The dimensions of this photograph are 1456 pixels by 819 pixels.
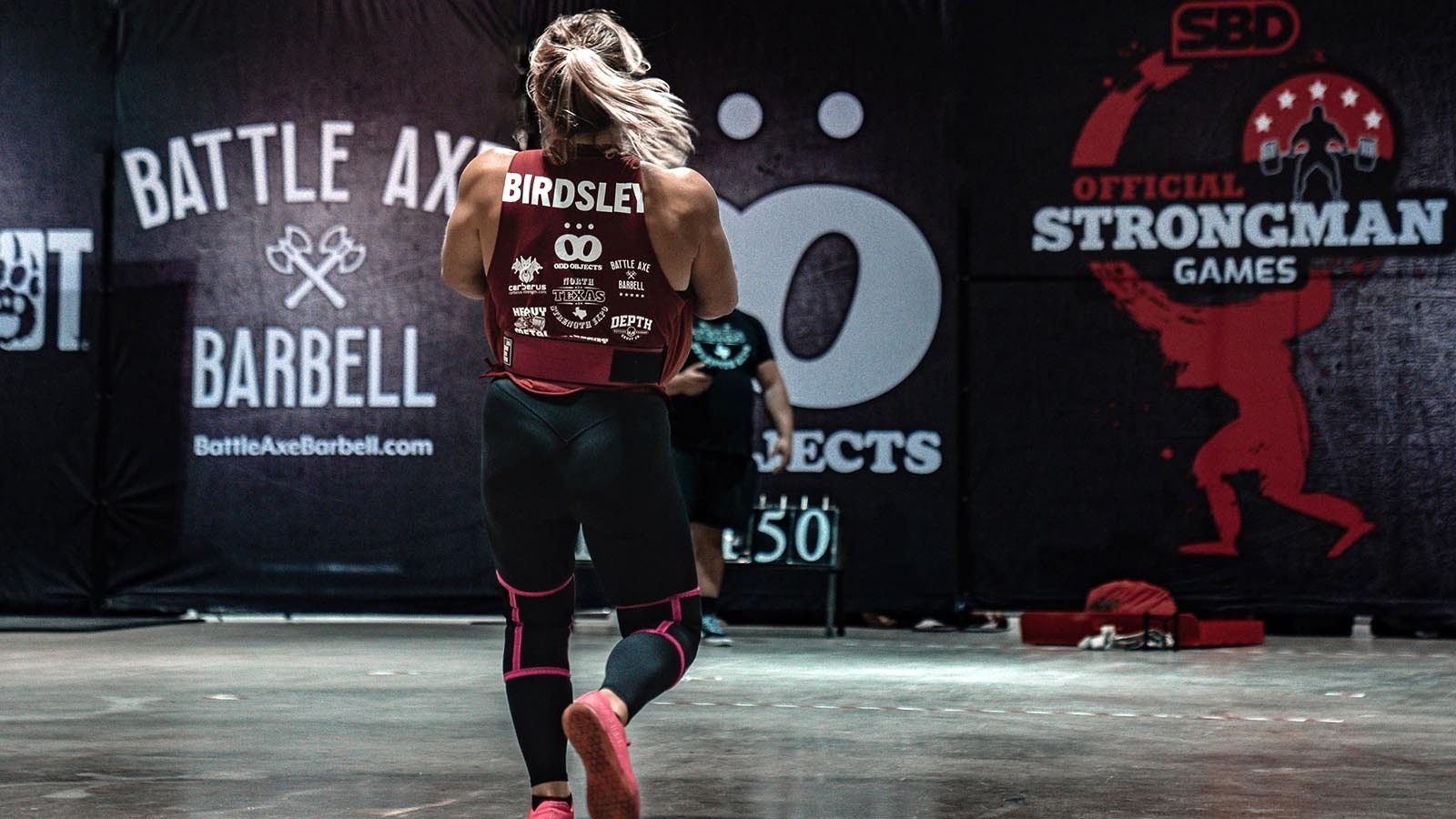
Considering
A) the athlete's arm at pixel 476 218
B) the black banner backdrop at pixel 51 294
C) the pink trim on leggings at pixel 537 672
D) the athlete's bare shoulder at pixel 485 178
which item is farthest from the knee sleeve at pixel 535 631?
the black banner backdrop at pixel 51 294

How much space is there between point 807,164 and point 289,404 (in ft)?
10.6

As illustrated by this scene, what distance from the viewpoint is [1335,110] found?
961 centimetres

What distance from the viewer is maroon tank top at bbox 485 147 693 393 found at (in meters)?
3.25

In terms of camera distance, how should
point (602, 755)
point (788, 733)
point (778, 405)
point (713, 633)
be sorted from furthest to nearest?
point (778, 405), point (713, 633), point (788, 733), point (602, 755)

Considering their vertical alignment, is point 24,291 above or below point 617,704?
above

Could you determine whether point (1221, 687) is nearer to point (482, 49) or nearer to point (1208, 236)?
point (1208, 236)

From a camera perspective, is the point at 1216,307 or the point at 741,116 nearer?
the point at 1216,307

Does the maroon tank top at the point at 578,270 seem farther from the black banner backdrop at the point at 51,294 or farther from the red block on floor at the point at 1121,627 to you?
the black banner backdrop at the point at 51,294

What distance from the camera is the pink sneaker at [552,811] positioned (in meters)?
3.24

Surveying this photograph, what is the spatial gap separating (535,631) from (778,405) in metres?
5.47

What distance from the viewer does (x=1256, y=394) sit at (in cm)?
955

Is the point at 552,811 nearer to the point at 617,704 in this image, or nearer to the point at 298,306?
the point at 617,704

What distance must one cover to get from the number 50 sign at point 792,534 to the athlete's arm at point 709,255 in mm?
6230

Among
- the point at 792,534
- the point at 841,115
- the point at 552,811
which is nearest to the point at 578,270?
the point at 552,811
